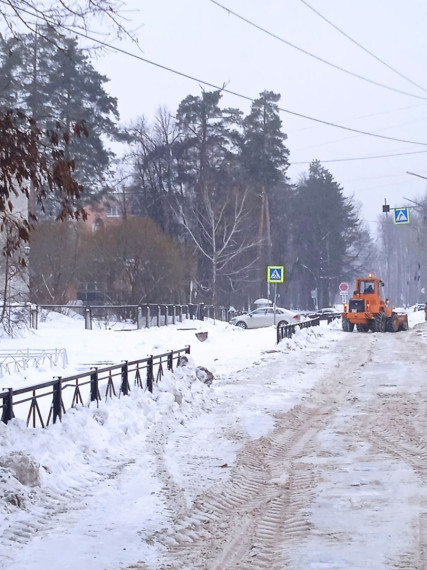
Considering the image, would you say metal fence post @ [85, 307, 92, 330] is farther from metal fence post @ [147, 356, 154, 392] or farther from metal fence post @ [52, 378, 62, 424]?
metal fence post @ [52, 378, 62, 424]

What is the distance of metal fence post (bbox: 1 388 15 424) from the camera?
9703 millimetres

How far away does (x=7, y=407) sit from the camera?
9.75 meters

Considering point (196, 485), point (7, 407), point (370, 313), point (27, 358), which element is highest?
point (370, 313)

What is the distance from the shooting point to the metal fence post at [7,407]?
31.8 ft

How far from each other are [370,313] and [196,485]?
3520 centimetres

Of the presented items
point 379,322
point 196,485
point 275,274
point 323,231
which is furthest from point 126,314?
point 323,231

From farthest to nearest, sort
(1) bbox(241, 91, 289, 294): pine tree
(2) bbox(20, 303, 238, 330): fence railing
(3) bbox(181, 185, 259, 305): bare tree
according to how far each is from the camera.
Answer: (1) bbox(241, 91, 289, 294): pine tree
(3) bbox(181, 185, 259, 305): bare tree
(2) bbox(20, 303, 238, 330): fence railing

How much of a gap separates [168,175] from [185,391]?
47.0 m

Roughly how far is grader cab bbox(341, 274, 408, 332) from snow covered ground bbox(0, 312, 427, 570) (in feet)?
86.2

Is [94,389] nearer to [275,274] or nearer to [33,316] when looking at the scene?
[33,316]

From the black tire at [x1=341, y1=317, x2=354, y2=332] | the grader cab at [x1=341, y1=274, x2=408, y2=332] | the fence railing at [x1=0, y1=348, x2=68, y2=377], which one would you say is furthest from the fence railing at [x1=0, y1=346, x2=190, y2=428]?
the black tire at [x1=341, y1=317, x2=354, y2=332]

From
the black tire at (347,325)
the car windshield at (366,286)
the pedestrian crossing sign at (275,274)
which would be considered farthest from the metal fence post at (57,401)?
the car windshield at (366,286)

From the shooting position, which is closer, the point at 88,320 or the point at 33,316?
the point at 33,316

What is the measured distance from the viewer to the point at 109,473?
9.81 metres
